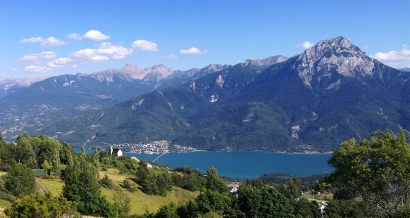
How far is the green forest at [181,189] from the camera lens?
11.3m

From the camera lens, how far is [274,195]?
35.2 meters

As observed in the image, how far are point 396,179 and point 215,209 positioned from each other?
23658 mm

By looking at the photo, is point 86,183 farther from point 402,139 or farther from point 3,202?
point 402,139

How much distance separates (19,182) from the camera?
1136 inches

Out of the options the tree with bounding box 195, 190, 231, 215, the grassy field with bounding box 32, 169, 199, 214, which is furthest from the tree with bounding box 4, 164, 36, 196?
the tree with bounding box 195, 190, 231, 215

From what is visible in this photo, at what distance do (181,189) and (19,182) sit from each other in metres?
30.1

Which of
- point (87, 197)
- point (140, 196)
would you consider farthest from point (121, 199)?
point (87, 197)

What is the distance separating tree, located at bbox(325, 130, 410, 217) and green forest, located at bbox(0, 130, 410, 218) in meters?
0.03

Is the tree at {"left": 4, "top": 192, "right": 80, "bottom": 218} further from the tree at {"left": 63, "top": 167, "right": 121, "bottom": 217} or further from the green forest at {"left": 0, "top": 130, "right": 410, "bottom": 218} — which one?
the tree at {"left": 63, "top": 167, "right": 121, "bottom": 217}

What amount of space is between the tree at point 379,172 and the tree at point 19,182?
2576cm

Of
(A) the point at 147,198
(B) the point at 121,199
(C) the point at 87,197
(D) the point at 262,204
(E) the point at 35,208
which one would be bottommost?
(A) the point at 147,198

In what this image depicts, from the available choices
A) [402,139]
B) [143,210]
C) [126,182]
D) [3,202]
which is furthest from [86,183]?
[402,139]

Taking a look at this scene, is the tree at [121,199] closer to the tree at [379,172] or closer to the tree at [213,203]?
the tree at [213,203]

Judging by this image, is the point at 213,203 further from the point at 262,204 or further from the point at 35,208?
the point at 35,208
